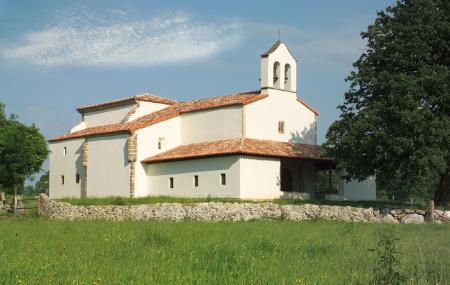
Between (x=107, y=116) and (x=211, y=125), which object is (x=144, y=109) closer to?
(x=107, y=116)

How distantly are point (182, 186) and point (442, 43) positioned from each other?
18.5 m

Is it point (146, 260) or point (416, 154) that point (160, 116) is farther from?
point (146, 260)

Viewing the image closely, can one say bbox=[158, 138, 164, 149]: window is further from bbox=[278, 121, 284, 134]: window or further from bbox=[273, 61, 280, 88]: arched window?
bbox=[273, 61, 280, 88]: arched window

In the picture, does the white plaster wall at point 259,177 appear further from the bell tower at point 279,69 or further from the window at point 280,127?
the bell tower at point 279,69

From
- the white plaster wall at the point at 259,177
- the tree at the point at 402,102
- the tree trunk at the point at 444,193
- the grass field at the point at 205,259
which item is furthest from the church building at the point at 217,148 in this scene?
the grass field at the point at 205,259

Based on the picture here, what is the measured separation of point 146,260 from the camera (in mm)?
12562

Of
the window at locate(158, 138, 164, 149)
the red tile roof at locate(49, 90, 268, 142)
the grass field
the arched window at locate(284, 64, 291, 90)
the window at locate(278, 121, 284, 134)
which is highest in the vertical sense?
the arched window at locate(284, 64, 291, 90)

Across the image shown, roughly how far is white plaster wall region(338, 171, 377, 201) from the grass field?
2588 centimetres

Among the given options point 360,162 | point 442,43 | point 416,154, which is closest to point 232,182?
point 360,162

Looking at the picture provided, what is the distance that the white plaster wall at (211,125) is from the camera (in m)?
42.8

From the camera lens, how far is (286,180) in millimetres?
44688

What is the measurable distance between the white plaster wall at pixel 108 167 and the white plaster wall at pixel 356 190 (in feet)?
49.5

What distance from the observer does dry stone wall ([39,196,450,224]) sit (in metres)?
28.4

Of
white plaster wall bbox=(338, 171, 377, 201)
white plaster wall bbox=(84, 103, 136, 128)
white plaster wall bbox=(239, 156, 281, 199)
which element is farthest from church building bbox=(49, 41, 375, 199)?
white plaster wall bbox=(338, 171, 377, 201)
